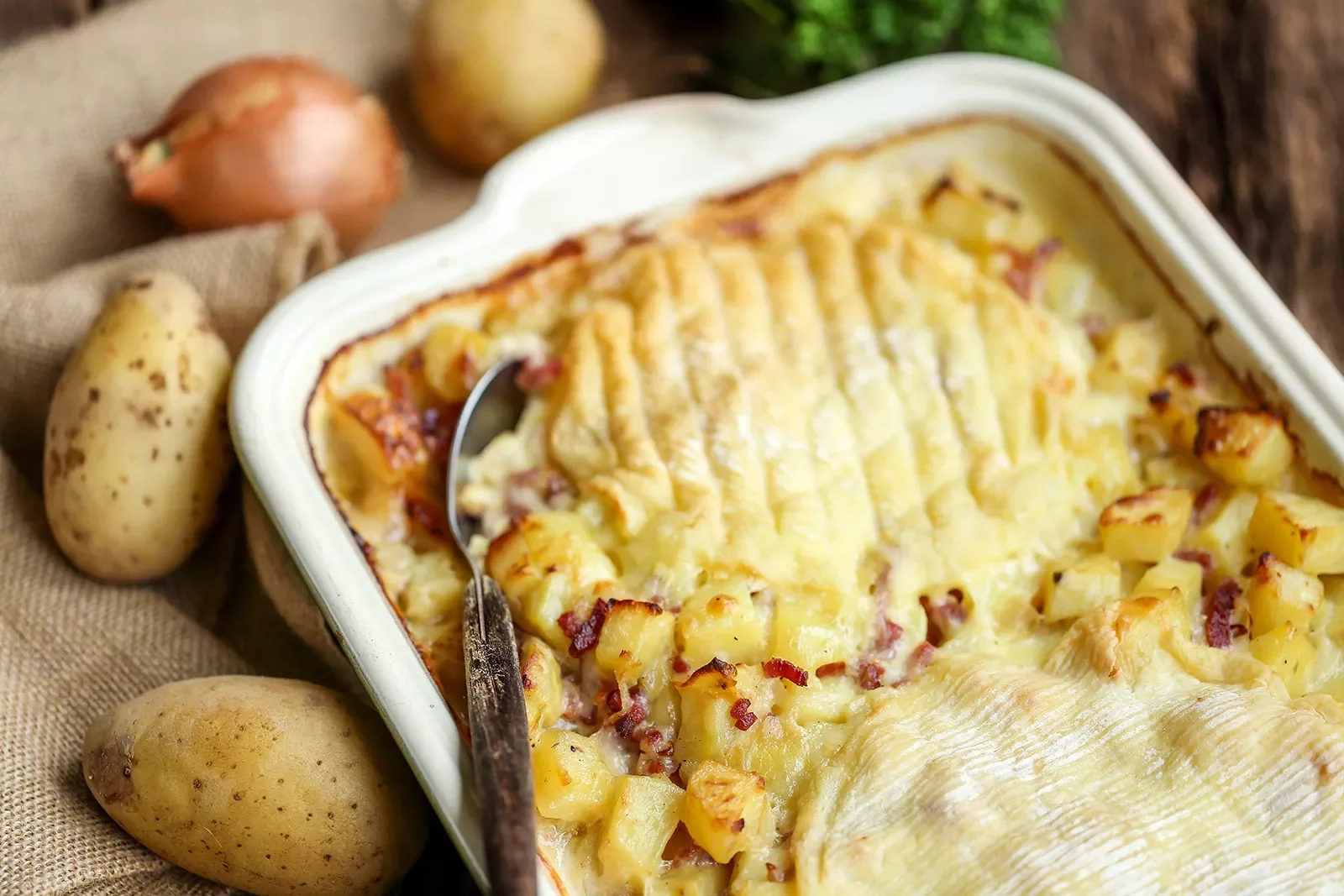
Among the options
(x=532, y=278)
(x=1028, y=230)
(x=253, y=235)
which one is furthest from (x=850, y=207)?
(x=253, y=235)

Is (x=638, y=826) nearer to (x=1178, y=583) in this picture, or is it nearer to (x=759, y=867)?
(x=759, y=867)

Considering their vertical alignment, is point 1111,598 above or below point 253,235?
below

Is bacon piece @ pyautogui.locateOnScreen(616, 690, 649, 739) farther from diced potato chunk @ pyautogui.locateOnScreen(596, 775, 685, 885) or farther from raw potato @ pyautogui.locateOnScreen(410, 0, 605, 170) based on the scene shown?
raw potato @ pyautogui.locateOnScreen(410, 0, 605, 170)

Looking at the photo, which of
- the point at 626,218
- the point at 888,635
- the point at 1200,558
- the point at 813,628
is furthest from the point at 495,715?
the point at 1200,558

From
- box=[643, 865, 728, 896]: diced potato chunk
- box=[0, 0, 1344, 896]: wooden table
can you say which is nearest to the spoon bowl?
box=[643, 865, 728, 896]: diced potato chunk

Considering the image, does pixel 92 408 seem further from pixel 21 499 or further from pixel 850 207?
pixel 850 207
